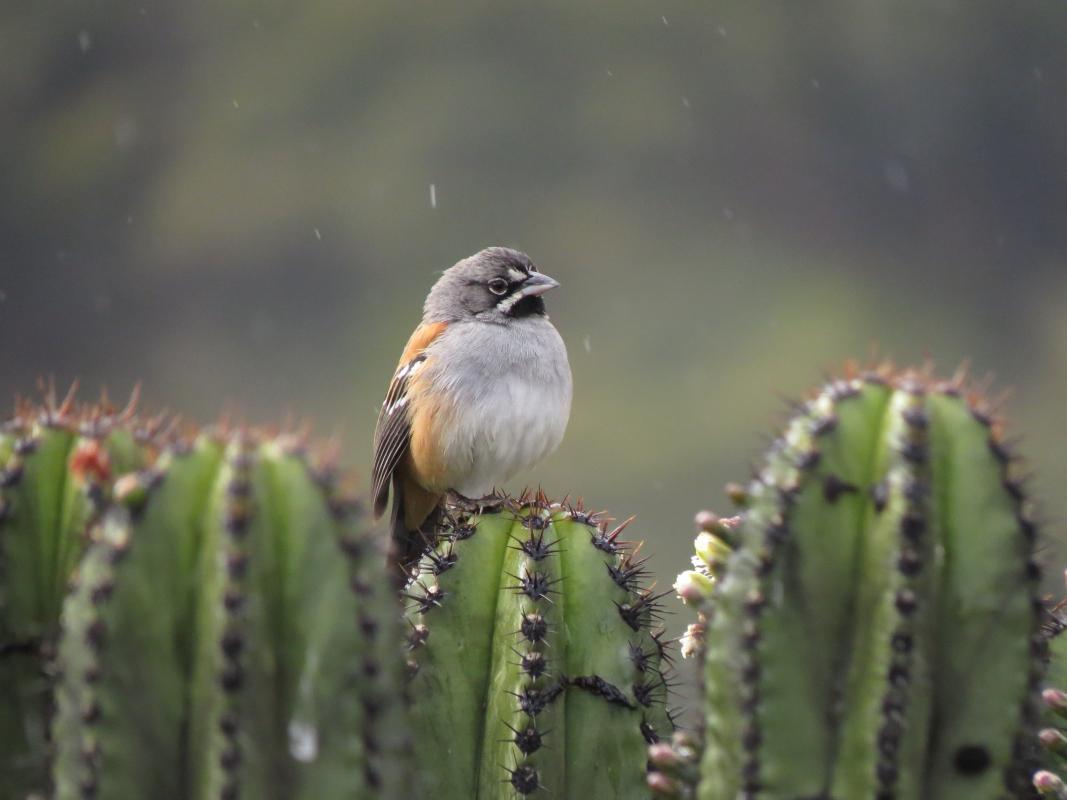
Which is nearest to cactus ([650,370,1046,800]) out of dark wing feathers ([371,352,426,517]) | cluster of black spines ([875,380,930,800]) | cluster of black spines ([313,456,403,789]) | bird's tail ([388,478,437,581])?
cluster of black spines ([875,380,930,800])

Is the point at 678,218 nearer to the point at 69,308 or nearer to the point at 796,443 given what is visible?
the point at 69,308

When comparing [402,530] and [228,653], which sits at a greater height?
[402,530]

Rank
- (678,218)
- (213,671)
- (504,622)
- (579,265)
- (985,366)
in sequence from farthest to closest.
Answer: (678,218)
(579,265)
(985,366)
(504,622)
(213,671)

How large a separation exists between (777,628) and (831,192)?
29975 millimetres

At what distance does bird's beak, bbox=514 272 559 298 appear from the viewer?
5.78m

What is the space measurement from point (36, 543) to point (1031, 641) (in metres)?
1.57

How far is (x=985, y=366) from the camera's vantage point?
26031 millimetres

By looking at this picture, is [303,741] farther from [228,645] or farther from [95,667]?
[95,667]

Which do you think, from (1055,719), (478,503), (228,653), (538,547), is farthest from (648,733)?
(478,503)

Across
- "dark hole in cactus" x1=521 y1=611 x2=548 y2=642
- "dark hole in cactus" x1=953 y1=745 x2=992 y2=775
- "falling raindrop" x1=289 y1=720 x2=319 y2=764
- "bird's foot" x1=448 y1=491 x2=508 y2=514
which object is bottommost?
"falling raindrop" x1=289 y1=720 x2=319 y2=764

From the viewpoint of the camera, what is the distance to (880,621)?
2088 mm

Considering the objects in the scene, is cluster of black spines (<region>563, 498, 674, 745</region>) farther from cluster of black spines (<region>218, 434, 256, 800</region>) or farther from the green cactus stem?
cluster of black spines (<region>218, 434, 256, 800</region>)

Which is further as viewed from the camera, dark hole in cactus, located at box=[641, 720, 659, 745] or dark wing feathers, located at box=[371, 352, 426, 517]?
dark wing feathers, located at box=[371, 352, 426, 517]

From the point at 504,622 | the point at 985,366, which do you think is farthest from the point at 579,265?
the point at 504,622
